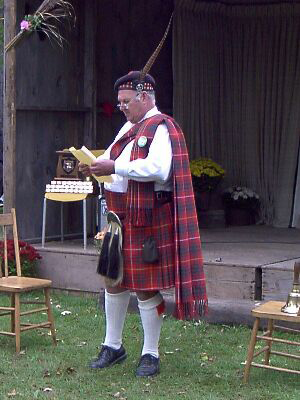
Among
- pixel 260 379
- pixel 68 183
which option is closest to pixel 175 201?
pixel 260 379

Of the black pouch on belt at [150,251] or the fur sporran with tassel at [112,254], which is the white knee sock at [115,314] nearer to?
the fur sporran with tassel at [112,254]

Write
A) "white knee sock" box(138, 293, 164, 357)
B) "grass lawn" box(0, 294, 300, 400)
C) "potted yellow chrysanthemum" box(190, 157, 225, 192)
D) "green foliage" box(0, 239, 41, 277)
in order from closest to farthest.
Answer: "grass lawn" box(0, 294, 300, 400)
"white knee sock" box(138, 293, 164, 357)
"green foliage" box(0, 239, 41, 277)
"potted yellow chrysanthemum" box(190, 157, 225, 192)

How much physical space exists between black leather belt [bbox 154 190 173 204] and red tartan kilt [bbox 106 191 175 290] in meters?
0.03

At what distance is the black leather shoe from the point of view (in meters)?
6.43

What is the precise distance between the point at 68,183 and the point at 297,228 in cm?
300

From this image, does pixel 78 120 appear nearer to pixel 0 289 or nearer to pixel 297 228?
pixel 297 228

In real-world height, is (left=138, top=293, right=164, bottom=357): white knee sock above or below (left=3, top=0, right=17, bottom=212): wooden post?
below

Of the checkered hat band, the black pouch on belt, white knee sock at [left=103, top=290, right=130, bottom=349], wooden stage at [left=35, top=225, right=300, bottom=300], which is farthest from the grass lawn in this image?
the checkered hat band

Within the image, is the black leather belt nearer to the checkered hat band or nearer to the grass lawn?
the checkered hat band

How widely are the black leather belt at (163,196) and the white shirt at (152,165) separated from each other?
3 cm

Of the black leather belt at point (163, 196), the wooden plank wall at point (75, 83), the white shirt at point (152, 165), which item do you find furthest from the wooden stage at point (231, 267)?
the white shirt at point (152, 165)

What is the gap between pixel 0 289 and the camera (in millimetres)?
6910

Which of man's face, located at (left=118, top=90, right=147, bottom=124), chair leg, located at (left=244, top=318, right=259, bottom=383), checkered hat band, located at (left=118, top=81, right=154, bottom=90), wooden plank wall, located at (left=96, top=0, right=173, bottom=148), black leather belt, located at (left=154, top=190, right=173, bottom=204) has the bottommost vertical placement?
chair leg, located at (left=244, top=318, right=259, bottom=383)

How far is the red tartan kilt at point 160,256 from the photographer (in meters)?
6.22
